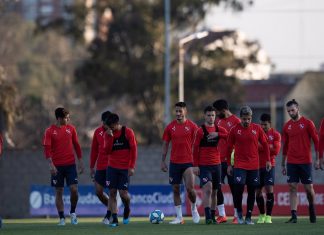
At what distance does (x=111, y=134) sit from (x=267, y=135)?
3.69 meters

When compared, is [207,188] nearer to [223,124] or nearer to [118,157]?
[223,124]

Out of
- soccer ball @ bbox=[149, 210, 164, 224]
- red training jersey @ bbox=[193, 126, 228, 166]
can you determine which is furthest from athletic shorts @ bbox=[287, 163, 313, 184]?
soccer ball @ bbox=[149, 210, 164, 224]

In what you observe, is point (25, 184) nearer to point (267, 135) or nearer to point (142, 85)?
point (267, 135)

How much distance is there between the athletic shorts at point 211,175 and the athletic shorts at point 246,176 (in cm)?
56

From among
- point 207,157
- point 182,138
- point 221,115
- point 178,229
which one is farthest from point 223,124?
point 178,229

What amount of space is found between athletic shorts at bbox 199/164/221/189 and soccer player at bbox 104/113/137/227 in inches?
55.7

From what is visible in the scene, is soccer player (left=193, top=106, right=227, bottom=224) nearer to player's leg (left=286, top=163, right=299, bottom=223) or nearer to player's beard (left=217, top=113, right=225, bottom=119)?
player's beard (left=217, top=113, right=225, bottom=119)

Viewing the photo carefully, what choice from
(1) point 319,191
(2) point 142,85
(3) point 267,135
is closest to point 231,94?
(2) point 142,85

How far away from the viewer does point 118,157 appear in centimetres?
2403

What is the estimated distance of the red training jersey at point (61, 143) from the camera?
978 inches

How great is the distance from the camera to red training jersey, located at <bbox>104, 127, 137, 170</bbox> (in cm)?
2388

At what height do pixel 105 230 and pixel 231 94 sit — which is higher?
pixel 231 94

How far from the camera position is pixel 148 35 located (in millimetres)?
66000

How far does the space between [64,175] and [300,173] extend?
5.03 m
